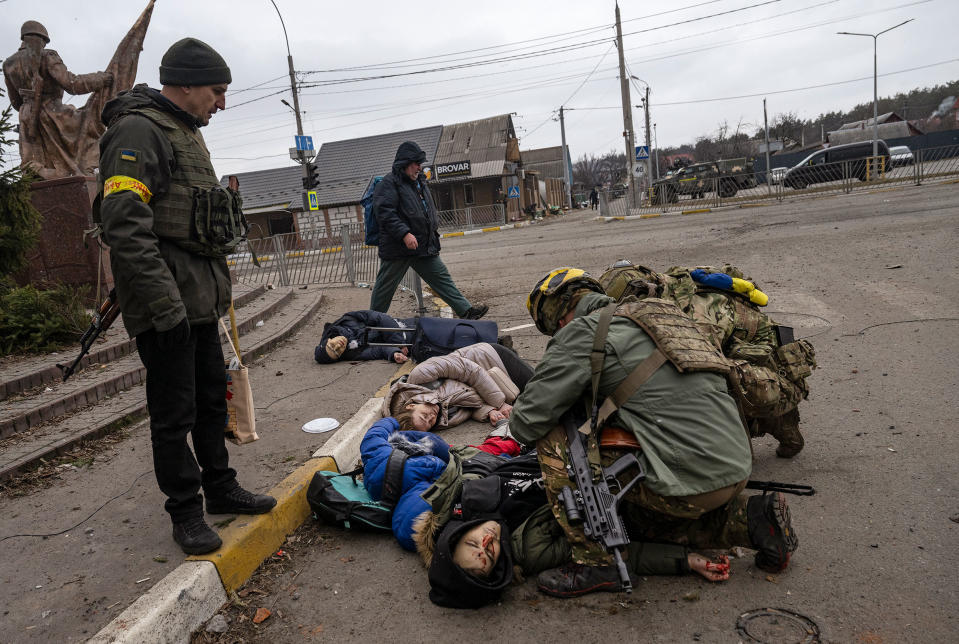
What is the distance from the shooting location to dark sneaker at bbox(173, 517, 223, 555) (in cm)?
278

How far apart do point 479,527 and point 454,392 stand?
2.12m

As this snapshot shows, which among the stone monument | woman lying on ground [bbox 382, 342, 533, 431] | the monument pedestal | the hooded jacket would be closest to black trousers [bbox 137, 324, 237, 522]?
the hooded jacket

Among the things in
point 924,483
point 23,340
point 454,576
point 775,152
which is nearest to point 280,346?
point 23,340

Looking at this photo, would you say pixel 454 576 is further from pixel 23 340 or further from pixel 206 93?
pixel 23 340

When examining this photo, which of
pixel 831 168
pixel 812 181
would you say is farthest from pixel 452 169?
pixel 831 168

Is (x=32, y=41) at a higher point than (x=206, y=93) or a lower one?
higher

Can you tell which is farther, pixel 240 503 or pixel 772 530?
pixel 240 503

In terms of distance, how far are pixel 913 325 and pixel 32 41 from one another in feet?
36.4

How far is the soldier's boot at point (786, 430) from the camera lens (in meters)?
3.44

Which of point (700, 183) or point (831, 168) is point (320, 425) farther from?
point (700, 183)

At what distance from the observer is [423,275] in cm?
724

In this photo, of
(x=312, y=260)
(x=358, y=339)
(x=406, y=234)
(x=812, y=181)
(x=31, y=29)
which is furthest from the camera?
(x=812, y=181)

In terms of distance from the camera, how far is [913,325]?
5766 mm

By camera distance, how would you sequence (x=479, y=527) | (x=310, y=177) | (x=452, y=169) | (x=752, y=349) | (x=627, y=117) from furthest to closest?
(x=452, y=169)
(x=627, y=117)
(x=310, y=177)
(x=752, y=349)
(x=479, y=527)
